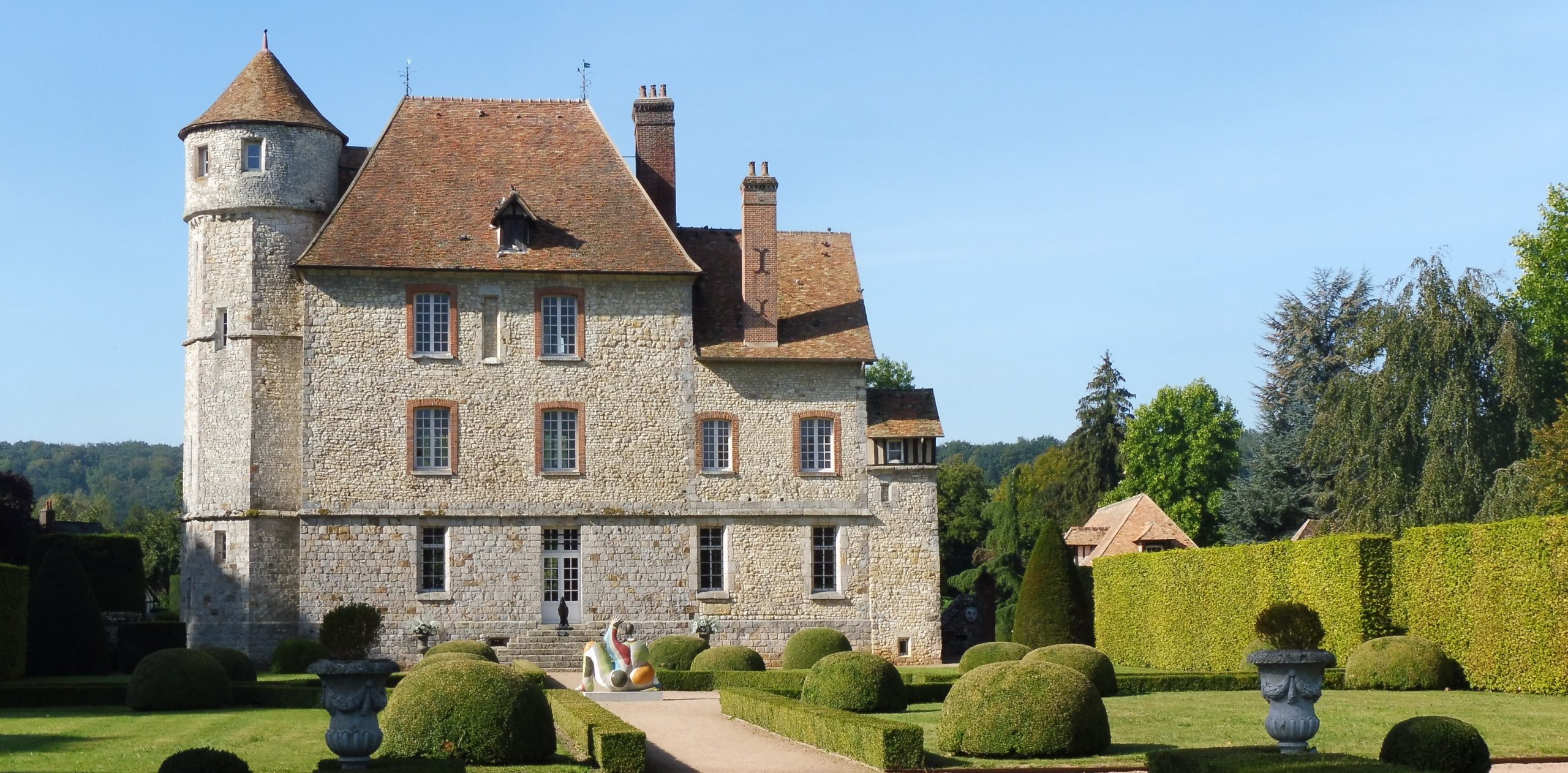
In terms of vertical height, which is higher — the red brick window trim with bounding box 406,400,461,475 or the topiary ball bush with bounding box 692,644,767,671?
the red brick window trim with bounding box 406,400,461,475

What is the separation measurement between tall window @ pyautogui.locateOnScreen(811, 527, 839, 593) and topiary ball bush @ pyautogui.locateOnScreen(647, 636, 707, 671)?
3.80m

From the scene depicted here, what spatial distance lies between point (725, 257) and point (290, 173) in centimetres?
866

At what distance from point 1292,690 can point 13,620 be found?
21635 millimetres

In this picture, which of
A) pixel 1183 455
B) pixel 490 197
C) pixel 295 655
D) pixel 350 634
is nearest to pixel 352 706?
pixel 350 634

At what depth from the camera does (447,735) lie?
1416 centimetres

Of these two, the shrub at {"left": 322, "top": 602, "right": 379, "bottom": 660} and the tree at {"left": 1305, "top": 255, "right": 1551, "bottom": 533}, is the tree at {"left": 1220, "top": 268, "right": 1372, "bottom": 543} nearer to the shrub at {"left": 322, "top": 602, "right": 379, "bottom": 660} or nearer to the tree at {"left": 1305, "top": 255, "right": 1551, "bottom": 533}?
the tree at {"left": 1305, "top": 255, "right": 1551, "bottom": 533}

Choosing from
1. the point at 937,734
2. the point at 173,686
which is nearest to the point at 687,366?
the point at 173,686

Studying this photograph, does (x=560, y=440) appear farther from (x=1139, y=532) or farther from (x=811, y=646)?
(x=1139, y=532)

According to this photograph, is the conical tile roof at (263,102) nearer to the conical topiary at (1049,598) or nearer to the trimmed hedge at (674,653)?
the trimmed hedge at (674,653)

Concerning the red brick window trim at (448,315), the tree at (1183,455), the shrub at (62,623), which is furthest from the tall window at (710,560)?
the tree at (1183,455)

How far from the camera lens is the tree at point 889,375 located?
59.2m

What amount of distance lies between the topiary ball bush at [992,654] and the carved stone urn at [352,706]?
14286mm

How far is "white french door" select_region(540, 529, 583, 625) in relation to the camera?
31328 millimetres

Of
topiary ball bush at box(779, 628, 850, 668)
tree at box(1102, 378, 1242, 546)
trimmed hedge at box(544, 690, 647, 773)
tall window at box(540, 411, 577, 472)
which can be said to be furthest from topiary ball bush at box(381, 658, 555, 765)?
tree at box(1102, 378, 1242, 546)
